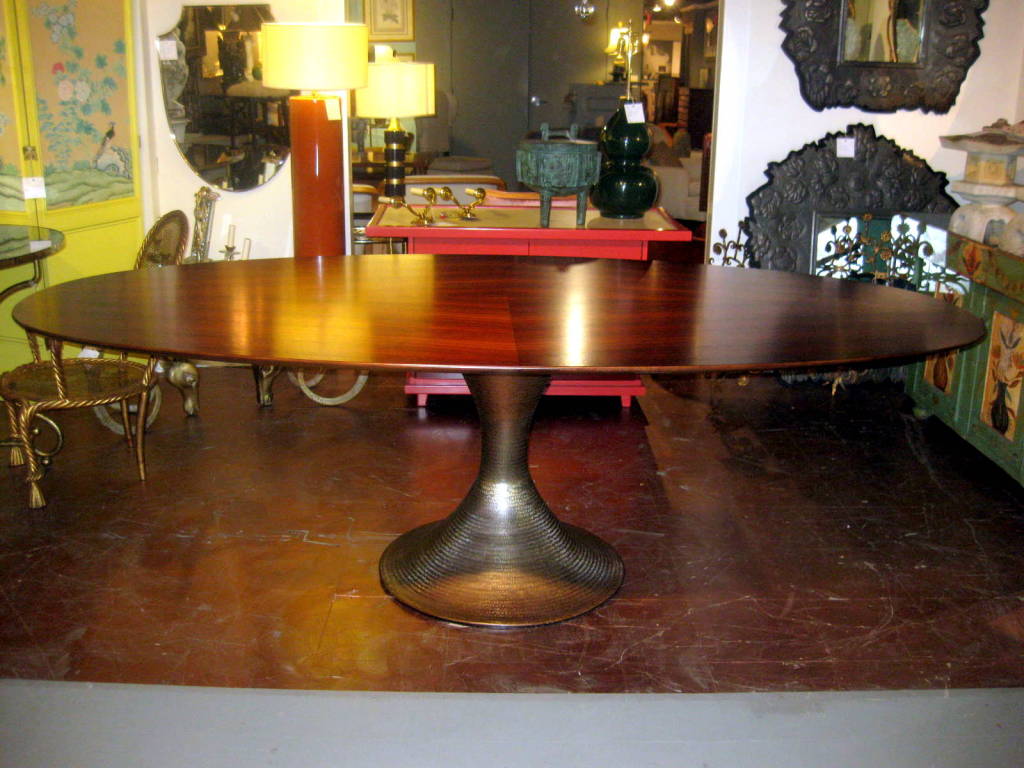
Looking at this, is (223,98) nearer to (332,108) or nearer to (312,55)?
(332,108)

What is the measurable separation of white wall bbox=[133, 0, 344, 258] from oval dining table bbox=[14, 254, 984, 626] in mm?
2186

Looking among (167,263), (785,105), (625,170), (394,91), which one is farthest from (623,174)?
(167,263)

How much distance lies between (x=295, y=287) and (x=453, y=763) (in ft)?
5.89

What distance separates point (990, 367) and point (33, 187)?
3952 mm

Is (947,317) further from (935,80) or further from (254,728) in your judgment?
(935,80)

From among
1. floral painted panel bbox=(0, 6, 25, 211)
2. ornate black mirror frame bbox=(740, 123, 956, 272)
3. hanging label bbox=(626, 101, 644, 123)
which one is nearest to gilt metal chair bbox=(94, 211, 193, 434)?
floral painted panel bbox=(0, 6, 25, 211)

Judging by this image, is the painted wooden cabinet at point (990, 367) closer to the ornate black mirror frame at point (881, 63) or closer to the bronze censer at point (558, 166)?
the ornate black mirror frame at point (881, 63)

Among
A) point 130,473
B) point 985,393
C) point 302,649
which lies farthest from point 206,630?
point 985,393

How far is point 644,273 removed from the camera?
2936 mm

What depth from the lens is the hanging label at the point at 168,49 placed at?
16.3ft

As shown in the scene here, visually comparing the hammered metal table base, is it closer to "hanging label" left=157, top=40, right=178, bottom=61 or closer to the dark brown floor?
the dark brown floor

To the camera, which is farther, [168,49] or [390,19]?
[390,19]

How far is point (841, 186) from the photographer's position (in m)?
4.98

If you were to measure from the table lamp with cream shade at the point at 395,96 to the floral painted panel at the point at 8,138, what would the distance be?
1.50 metres
